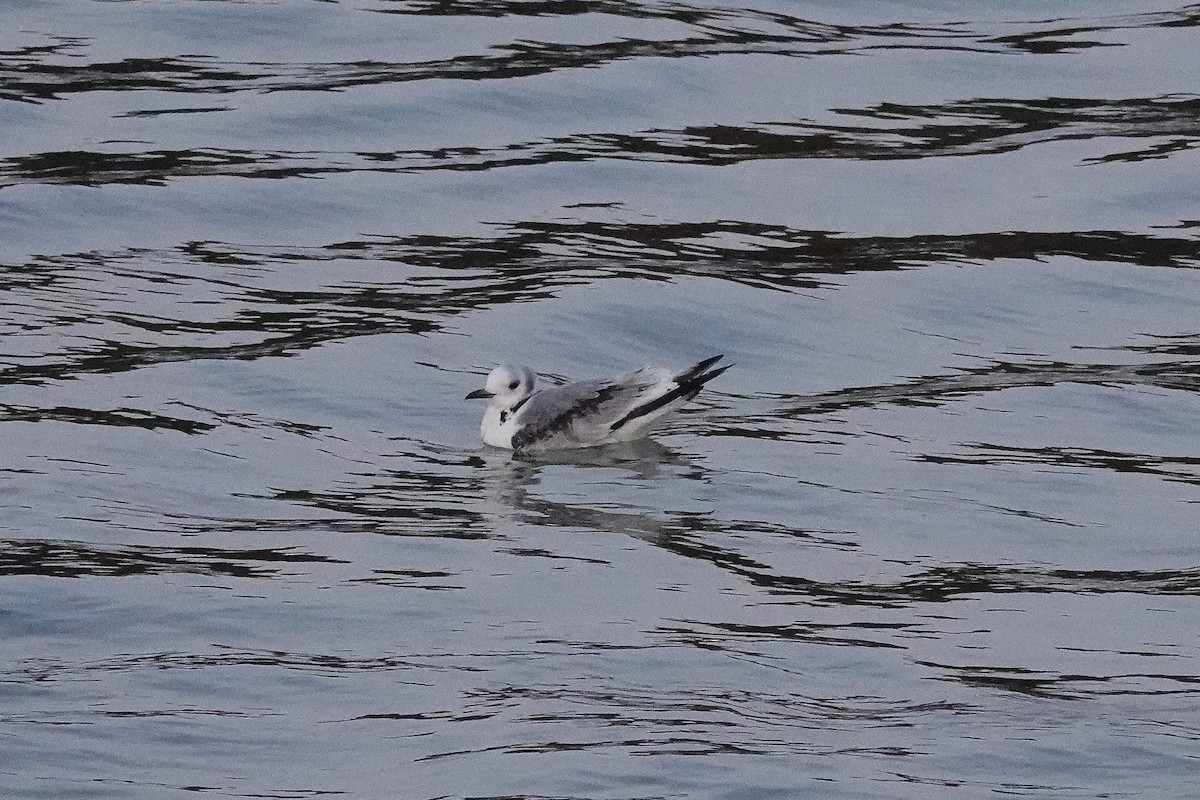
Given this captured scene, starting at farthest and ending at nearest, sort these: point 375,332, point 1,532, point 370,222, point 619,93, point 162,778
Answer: point 619,93, point 370,222, point 375,332, point 1,532, point 162,778

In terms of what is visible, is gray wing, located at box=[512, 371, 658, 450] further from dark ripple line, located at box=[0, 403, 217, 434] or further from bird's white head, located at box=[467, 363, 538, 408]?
dark ripple line, located at box=[0, 403, 217, 434]

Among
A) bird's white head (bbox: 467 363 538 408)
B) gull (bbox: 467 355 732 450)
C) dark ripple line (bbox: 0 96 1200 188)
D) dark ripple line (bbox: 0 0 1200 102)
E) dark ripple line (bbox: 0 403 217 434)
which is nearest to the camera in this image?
dark ripple line (bbox: 0 403 217 434)

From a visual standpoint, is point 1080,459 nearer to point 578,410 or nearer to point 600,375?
point 578,410

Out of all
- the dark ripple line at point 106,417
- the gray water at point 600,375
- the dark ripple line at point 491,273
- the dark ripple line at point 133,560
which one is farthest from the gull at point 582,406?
the dark ripple line at point 133,560

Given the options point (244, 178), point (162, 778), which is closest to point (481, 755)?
point (162, 778)

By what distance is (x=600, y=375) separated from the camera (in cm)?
1238

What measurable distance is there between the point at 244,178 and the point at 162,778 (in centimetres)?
885

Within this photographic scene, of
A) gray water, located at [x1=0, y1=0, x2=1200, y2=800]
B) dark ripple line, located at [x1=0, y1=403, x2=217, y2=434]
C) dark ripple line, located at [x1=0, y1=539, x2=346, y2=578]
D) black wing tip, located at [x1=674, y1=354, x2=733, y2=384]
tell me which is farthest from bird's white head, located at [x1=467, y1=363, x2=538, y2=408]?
dark ripple line, located at [x1=0, y1=539, x2=346, y2=578]

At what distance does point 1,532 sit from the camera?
9094 millimetres

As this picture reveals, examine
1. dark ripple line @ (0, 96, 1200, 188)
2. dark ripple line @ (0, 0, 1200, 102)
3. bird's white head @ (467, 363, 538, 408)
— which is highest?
dark ripple line @ (0, 0, 1200, 102)

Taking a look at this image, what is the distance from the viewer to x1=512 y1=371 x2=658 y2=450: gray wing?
11.1m

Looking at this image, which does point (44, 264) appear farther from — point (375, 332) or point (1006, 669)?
point (1006, 669)

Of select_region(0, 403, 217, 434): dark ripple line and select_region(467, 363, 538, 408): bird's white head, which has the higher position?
select_region(467, 363, 538, 408): bird's white head

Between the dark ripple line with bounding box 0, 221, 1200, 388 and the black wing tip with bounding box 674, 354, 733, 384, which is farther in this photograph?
the dark ripple line with bounding box 0, 221, 1200, 388
